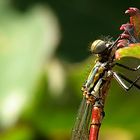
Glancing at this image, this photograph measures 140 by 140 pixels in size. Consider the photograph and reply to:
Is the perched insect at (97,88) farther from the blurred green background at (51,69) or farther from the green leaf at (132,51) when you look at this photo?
the green leaf at (132,51)

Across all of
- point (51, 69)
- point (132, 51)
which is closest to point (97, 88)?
point (132, 51)

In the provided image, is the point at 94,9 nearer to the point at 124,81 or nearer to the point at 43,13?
the point at 43,13

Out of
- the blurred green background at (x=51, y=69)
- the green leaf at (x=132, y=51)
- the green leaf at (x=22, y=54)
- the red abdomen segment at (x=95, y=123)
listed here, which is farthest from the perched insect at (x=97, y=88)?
the green leaf at (x=22, y=54)

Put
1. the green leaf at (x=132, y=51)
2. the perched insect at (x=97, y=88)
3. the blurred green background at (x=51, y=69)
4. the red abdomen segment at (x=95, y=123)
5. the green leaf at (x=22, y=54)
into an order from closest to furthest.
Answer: the green leaf at (x=132, y=51)
the perched insect at (x=97, y=88)
the red abdomen segment at (x=95, y=123)
the blurred green background at (x=51, y=69)
the green leaf at (x=22, y=54)

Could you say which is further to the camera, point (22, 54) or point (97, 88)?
point (22, 54)

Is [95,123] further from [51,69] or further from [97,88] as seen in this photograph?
[51,69]

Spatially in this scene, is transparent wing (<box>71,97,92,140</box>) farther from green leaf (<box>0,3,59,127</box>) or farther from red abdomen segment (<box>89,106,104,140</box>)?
green leaf (<box>0,3,59,127</box>)
